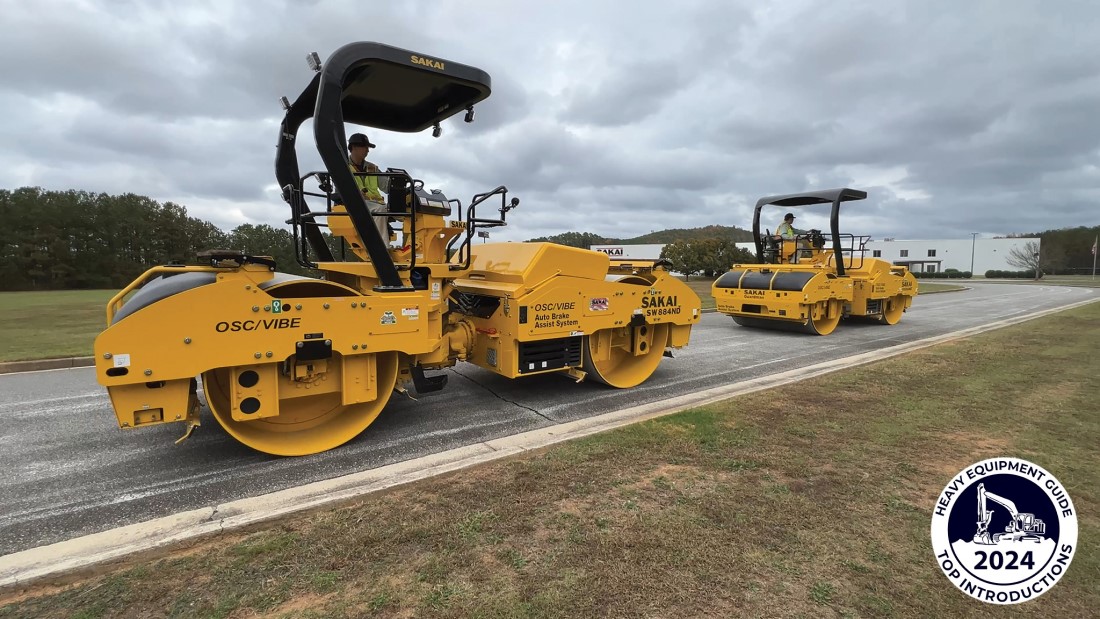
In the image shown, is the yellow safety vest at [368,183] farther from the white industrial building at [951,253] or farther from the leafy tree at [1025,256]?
the leafy tree at [1025,256]

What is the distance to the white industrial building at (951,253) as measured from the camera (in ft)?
239

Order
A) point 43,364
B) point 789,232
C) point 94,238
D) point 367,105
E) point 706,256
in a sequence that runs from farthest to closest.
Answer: point 94,238 → point 706,256 → point 789,232 → point 43,364 → point 367,105

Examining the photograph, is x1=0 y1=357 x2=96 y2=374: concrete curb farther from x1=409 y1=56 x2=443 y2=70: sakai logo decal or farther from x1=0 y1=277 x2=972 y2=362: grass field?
x1=409 y1=56 x2=443 y2=70: sakai logo decal

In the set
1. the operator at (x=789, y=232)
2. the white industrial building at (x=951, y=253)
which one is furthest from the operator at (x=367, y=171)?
the white industrial building at (x=951, y=253)

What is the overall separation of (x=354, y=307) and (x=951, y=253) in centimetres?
9578

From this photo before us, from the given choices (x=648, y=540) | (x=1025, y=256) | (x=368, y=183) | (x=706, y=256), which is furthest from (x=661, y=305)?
(x=1025, y=256)

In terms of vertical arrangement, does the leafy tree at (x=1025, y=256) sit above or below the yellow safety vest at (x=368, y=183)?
above

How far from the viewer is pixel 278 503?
129 inches

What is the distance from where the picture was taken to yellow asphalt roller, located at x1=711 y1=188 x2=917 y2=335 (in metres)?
10.9

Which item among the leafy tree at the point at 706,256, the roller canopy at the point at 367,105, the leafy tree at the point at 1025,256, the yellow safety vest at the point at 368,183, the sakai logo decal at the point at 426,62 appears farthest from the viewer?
the leafy tree at the point at 1025,256

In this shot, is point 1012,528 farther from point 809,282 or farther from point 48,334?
point 48,334

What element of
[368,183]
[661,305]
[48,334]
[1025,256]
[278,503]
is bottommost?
[278,503]

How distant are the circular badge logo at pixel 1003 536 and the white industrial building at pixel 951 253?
8046cm

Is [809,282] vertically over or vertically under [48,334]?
over
